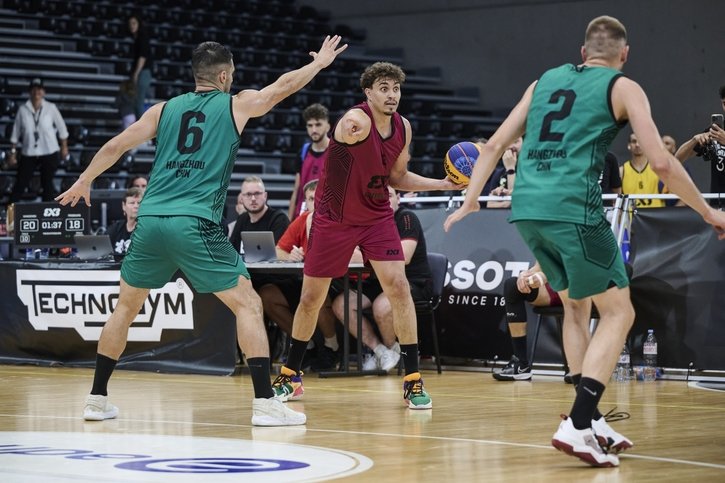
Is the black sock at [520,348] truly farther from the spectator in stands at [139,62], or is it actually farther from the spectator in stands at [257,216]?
the spectator in stands at [139,62]

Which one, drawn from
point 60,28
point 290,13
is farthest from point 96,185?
point 290,13

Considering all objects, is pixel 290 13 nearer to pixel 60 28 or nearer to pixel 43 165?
pixel 60 28

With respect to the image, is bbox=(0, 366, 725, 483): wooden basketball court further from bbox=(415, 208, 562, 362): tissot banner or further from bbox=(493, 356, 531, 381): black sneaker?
bbox=(415, 208, 562, 362): tissot banner

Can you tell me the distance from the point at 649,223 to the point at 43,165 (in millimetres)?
8820

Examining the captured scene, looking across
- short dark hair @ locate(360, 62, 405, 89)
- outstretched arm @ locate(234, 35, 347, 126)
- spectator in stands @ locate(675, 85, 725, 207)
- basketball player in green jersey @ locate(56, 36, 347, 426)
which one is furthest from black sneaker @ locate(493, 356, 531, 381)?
outstretched arm @ locate(234, 35, 347, 126)

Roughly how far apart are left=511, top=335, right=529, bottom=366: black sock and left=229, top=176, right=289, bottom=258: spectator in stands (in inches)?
93.2

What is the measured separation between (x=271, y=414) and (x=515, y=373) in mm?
3548

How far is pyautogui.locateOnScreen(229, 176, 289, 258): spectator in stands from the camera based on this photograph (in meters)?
10.7

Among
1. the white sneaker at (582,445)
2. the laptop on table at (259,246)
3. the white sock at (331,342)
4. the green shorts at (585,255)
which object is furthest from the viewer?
the white sock at (331,342)

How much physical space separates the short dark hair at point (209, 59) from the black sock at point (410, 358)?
216 centimetres

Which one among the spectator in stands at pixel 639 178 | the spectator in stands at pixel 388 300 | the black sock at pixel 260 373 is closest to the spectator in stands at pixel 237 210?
the spectator in stands at pixel 388 300

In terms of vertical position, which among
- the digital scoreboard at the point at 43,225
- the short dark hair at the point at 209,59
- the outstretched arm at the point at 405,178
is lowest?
the digital scoreboard at the point at 43,225

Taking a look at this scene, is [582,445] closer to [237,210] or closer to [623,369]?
[623,369]

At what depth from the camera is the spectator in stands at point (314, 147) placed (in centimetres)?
1189
